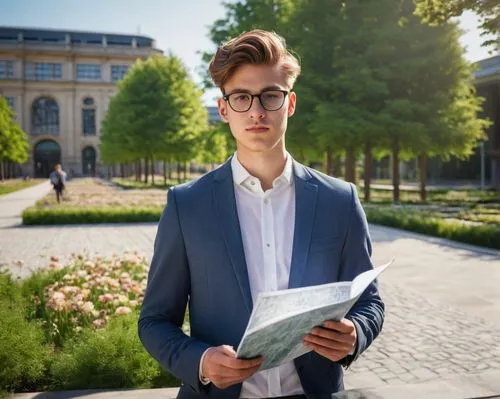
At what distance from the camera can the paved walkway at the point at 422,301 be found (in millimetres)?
4652

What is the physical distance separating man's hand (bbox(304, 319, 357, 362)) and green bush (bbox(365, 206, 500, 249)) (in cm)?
1093

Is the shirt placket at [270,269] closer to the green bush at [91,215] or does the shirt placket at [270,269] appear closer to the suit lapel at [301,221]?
the suit lapel at [301,221]

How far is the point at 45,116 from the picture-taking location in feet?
266

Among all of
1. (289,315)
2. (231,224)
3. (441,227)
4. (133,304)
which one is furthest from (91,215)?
(289,315)

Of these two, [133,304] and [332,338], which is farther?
[133,304]

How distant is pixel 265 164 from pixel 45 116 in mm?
86318

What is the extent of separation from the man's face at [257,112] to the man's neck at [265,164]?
0.23 feet

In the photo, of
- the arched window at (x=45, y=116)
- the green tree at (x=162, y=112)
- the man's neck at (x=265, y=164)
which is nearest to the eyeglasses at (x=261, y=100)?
the man's neck at (x=265, y=164)

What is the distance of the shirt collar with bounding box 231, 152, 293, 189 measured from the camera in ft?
6.67

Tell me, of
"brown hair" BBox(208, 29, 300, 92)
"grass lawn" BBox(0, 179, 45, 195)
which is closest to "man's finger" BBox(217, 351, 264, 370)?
"brown hair" BBox(208, 29, 300, 92)

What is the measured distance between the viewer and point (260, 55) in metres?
1.90

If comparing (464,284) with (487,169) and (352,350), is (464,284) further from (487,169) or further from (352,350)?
(487,169)

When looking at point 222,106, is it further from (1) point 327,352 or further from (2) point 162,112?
(2) point 162,112

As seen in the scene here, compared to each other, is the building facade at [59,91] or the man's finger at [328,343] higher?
the building facade at [59,91]
